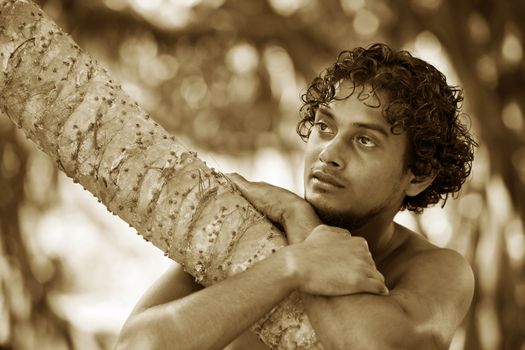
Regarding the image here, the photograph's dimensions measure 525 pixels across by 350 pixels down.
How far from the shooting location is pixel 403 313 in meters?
1.03

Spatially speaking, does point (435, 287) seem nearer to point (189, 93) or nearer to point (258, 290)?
point (258, 290)

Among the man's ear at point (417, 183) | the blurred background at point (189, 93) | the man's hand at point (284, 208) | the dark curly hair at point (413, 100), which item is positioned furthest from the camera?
the blurred background at point (189, 93)

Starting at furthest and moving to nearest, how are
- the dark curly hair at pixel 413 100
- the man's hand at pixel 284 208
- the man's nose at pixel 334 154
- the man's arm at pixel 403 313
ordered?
1. the dark curly hair at pixel 413 100
2. the man's nose at pixel 334 154
3. the man's hand at pixel 284 208
4. the man's arm at pixel 403 313

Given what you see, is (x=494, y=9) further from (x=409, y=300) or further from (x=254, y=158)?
(x=409, y=300)

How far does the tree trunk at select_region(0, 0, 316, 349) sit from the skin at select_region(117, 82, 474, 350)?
0.04 metres

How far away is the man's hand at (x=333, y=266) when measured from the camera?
0.95 meters

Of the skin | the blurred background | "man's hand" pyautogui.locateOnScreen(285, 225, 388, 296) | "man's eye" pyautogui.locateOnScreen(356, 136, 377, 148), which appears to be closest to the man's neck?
the skin

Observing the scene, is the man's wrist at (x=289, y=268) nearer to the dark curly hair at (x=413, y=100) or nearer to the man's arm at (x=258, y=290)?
the man's arm at (x=258, y=290)

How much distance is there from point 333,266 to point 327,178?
31cm

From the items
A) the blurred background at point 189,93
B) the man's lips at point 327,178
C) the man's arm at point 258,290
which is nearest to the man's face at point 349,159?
the man's lips at point 327,178

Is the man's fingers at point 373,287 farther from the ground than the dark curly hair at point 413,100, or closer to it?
closer to it

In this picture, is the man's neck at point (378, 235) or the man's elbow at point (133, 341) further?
the man's neck at point (378, 235)

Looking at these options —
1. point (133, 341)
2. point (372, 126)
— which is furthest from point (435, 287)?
point (133, 341)

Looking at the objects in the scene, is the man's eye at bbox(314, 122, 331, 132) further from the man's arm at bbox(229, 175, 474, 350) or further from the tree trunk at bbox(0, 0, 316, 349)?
the tree trunk at bbox(0, 0, 316, 349)
